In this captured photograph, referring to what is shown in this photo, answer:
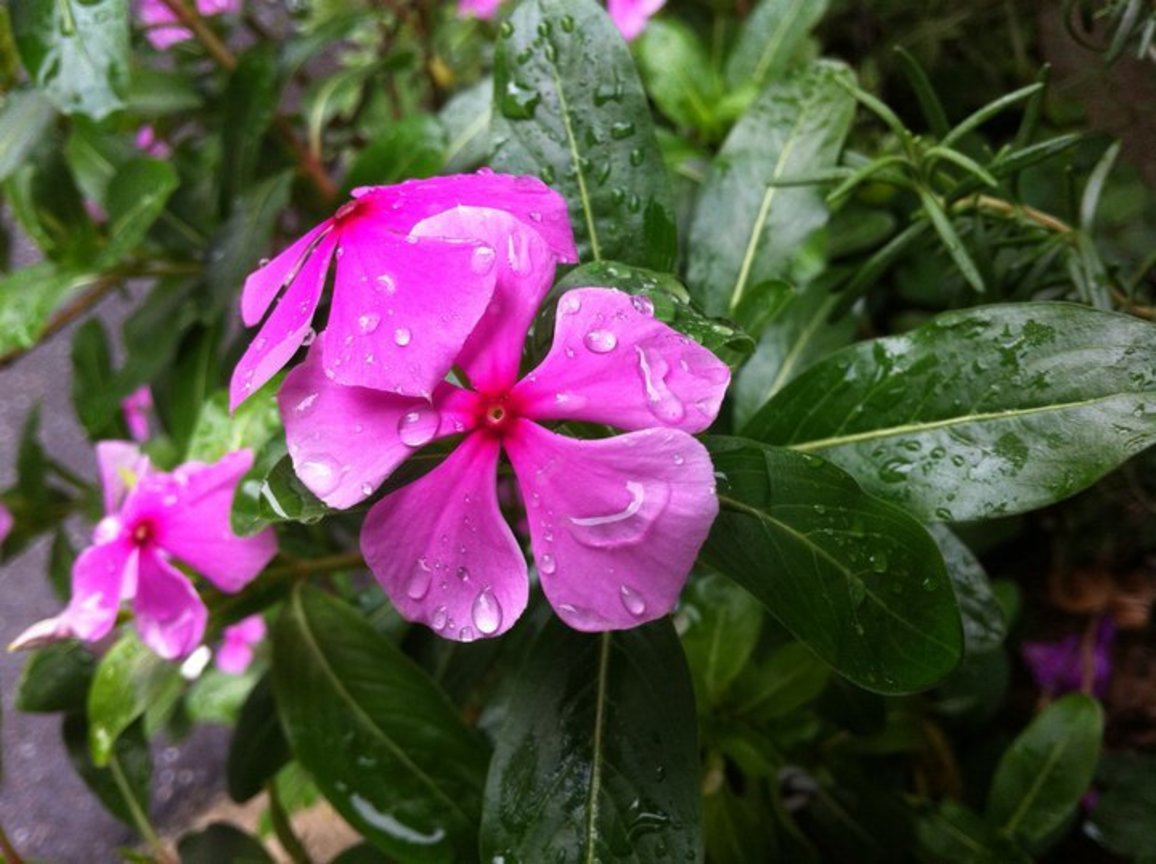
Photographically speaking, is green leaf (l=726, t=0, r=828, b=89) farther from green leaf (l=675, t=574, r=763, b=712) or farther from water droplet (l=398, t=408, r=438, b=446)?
water droplet (l=398, t=408, r=438, b=446)

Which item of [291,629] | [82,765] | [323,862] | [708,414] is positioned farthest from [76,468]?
[708,414]

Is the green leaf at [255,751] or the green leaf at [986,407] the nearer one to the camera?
the green leaf at [986,407]

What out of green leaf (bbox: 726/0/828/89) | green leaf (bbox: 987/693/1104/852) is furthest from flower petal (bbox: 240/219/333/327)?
green leaf (bbox: 987/693/1104/852)

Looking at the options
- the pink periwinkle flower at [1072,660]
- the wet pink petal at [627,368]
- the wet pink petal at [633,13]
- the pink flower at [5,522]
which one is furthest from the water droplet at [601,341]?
the pink flower at [5,522]

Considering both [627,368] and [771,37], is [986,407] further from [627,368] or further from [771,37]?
[771,37]

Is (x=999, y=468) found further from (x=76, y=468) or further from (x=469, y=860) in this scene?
(x=76, y=468)

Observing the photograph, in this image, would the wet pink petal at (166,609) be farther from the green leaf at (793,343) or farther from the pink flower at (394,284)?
the green leaf at (793,343)

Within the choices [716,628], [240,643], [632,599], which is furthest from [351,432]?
[240,643]
